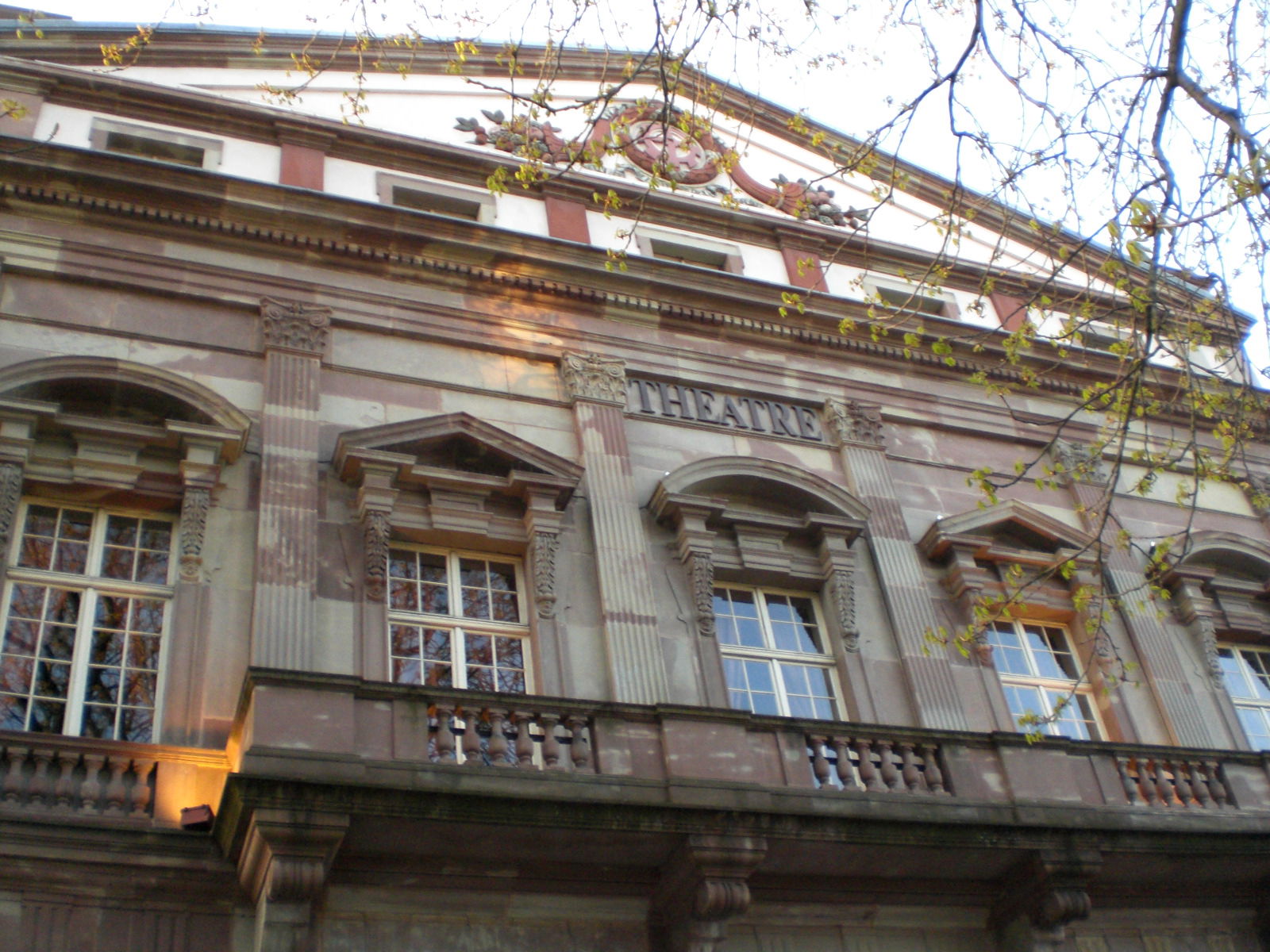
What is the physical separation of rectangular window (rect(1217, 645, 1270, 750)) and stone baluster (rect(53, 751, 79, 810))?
13227 mm

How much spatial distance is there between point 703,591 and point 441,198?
6.79m

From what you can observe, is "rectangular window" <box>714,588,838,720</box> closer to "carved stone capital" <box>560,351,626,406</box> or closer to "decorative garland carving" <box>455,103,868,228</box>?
"carved stone capital" <box>560,351,626,406</box>

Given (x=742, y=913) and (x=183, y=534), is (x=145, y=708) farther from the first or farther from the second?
(x=742, y=913)

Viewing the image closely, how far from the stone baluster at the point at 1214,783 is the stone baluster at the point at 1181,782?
267 mm

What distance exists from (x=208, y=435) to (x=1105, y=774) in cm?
961

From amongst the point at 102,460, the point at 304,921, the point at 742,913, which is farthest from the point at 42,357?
the point at 742,913

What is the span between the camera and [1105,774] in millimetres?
13883

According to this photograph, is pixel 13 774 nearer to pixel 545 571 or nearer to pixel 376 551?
pixel 376 551

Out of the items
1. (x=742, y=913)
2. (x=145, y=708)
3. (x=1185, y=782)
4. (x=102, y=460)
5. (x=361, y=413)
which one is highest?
(x=361, y=413)

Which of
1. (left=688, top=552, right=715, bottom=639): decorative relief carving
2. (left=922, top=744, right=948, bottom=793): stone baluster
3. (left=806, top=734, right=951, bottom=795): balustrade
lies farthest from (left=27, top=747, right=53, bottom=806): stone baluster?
(left=922, top=744, right=948, bottom=793): stone baluster

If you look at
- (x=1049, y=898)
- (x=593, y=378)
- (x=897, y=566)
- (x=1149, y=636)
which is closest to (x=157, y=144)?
(x=593, y=378)

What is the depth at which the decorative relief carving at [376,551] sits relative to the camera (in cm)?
1355

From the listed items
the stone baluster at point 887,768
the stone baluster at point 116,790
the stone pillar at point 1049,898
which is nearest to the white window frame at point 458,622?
the stone baluster at point 116,790

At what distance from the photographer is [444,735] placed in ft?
38.4
